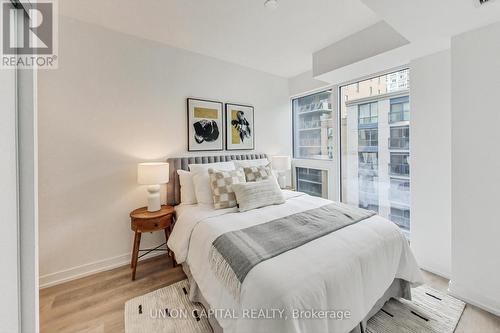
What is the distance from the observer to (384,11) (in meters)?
1.62

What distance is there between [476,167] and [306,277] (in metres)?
1.80

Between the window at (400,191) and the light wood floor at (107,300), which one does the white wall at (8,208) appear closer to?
the light wood floor at (107,300)

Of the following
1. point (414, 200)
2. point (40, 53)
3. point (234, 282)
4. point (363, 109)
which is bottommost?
point (234, 282)

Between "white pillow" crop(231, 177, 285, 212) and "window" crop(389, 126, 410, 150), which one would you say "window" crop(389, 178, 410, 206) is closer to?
"window" crop(389, 126, 410, 150)

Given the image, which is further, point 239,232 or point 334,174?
point 334,174

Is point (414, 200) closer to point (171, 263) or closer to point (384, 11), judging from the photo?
point (384, 11)

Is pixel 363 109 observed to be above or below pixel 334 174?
above

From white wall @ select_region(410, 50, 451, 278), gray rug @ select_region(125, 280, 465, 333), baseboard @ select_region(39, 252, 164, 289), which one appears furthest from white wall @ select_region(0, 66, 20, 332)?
white wall @ select_region(410, 50, 451, 278)

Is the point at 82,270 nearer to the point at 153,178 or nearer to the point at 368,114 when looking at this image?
the point at 153,178

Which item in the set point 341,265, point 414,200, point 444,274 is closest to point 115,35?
point 341,265

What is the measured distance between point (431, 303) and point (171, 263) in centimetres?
260

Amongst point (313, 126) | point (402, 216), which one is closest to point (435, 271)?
point (402, 216)

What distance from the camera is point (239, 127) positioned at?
3.36 m

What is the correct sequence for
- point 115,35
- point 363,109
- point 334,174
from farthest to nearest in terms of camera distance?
point 334,174, point 363,109, point 115,35
